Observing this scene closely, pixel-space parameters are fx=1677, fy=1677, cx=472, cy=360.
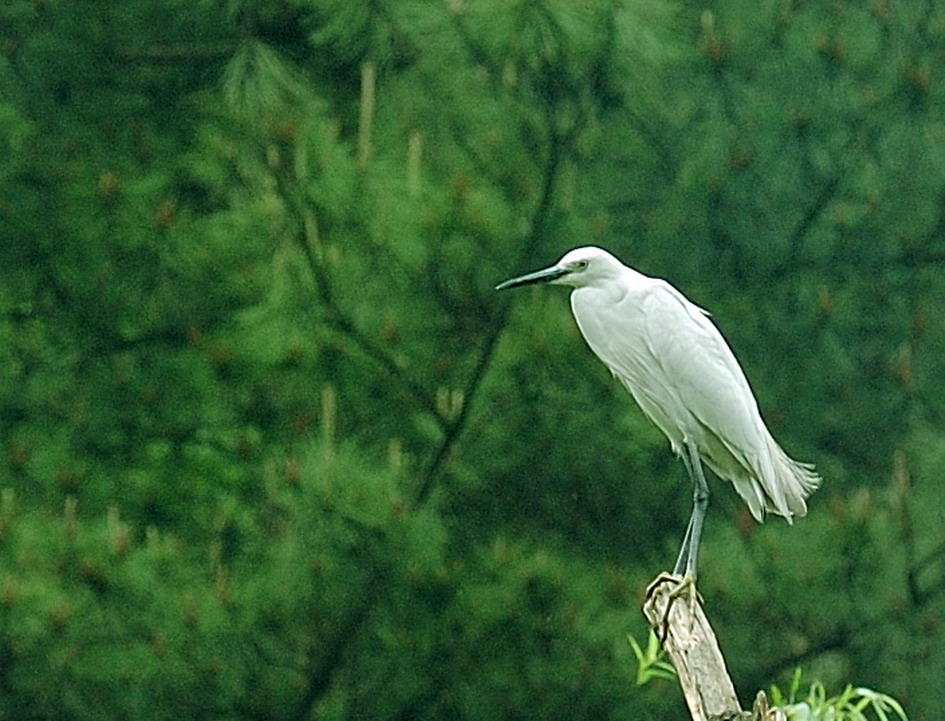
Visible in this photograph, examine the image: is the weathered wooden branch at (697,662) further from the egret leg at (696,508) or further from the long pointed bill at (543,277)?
the long pointed bill at (543,277)

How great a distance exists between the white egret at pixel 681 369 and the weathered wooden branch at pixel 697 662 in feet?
0.11

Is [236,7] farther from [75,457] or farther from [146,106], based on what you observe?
[75,457]

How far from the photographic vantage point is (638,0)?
2.66m

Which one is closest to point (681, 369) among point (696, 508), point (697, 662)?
point (696, 508)

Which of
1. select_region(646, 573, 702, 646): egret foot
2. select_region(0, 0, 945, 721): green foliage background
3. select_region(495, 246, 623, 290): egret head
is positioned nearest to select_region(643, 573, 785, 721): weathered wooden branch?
select_region(646, 573, 702, 646): egret foot

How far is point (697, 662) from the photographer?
1.72 meters

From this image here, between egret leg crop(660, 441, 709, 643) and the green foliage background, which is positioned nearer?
egret leg crop(660, 441, 709, 643)

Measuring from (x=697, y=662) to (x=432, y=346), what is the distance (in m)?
1.02

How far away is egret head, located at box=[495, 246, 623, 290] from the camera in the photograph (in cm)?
187

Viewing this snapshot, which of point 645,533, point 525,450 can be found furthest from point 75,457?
point 645,533

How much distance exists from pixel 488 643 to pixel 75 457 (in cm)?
71

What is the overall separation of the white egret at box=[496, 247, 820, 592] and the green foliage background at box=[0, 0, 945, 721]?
2.48 ft

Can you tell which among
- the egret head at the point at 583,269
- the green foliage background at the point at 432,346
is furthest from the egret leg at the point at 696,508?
the green foliage background at the point at 432,346

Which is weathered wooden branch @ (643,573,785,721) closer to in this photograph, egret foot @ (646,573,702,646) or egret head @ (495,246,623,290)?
egret foot @ (646,573,702,646)
